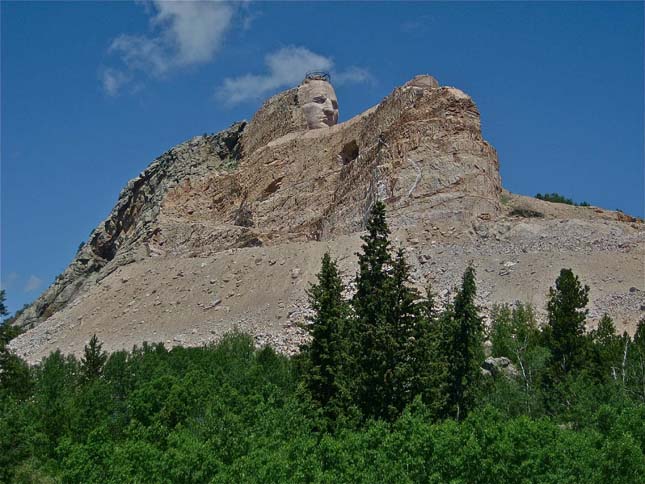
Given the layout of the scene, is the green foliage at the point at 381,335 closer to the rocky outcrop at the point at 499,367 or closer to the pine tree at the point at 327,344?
the pine tree at the point at 327,344

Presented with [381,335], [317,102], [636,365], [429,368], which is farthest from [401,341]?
[317,102]

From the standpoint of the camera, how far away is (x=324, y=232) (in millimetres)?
65938

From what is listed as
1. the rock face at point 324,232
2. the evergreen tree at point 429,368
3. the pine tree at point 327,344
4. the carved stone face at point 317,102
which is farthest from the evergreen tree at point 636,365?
the carved stone face at point 317,102

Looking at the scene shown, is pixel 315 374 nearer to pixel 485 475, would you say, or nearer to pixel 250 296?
pixel 485 475

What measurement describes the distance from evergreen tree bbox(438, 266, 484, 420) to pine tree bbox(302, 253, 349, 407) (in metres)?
3.76

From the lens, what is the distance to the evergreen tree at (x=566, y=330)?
133 ft

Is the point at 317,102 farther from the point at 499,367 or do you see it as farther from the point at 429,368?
the point at 429,368

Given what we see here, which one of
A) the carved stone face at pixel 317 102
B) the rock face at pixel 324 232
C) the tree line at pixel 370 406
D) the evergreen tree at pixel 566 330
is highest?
the carved stone face at pixel 317 102

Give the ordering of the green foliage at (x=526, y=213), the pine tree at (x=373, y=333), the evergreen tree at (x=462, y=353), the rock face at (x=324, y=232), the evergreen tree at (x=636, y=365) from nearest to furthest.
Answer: the evergreen tree at (x=462, y=353)
the pine tree at (x=373, y=333)
the evergreen tree at (x=636, y=365)
the rock face at (x=324, y=232)
the green foliage at (x=526, y=213)

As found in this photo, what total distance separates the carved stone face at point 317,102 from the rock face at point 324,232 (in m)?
0.74

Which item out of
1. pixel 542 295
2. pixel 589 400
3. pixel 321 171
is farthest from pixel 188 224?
pixel 589 400

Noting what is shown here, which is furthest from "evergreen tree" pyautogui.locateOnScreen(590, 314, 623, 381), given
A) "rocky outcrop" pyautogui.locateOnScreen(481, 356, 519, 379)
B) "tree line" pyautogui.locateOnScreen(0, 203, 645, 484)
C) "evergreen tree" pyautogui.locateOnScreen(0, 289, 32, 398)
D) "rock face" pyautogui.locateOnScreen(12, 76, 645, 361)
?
"evergreen tree" pyautogui.locateOnScreen(0, 289, 32, 398)

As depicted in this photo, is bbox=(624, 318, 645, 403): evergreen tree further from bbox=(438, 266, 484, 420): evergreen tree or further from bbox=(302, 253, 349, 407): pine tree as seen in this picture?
bbox=(302, 253, 349, 407): pine tree

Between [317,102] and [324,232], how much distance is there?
16018mm
